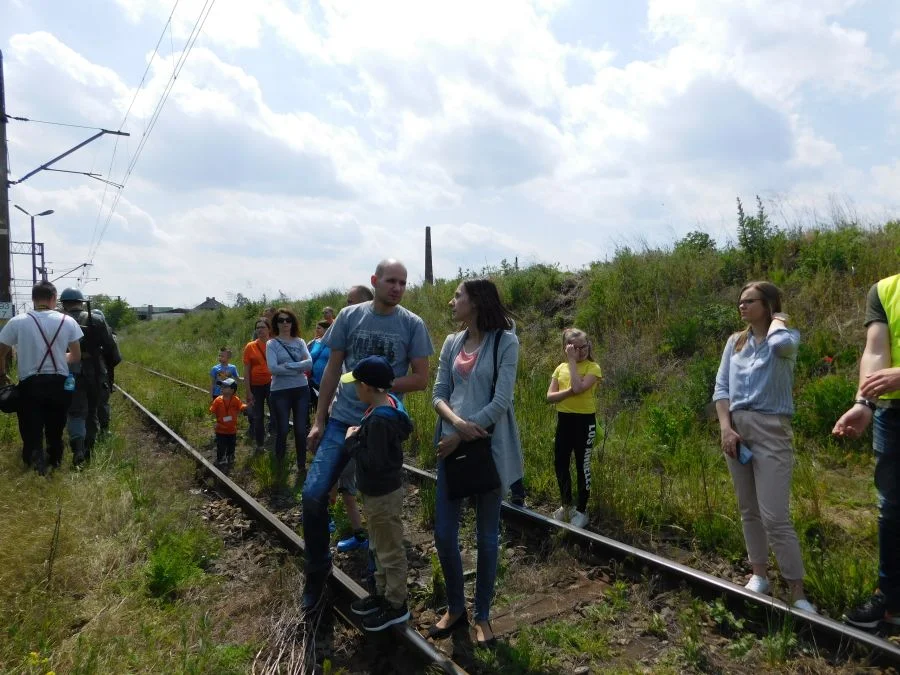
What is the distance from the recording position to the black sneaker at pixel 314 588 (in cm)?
395

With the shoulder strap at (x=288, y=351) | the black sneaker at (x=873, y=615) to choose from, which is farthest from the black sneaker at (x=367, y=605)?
the shoulder strap at (x=288, y=351)

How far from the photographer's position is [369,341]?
4156mm

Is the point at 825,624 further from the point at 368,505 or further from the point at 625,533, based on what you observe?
the point at 368,505

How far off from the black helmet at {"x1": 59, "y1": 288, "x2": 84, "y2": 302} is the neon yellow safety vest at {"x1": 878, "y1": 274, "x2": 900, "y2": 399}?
7672mm

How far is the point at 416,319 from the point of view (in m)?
4.27

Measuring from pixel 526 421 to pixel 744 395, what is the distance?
4799 mm

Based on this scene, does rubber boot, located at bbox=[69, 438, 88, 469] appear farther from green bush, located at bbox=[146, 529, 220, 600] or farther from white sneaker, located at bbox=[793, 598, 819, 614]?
white sneaker, located at bbox=[793, 598, 819, 614]

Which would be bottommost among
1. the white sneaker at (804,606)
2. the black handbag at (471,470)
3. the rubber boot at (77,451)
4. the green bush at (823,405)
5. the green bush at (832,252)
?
the white sneaker at (804,606)

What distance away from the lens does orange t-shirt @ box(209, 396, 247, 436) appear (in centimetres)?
813

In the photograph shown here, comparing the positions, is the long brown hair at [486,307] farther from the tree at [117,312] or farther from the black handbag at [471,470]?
the tree at [117,312]

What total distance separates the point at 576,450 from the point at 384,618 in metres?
2.65

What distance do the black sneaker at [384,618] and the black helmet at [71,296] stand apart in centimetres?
567

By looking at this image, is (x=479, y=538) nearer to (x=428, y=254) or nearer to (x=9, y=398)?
(x=9, y=398)

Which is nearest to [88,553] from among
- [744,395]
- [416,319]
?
[416,319]
